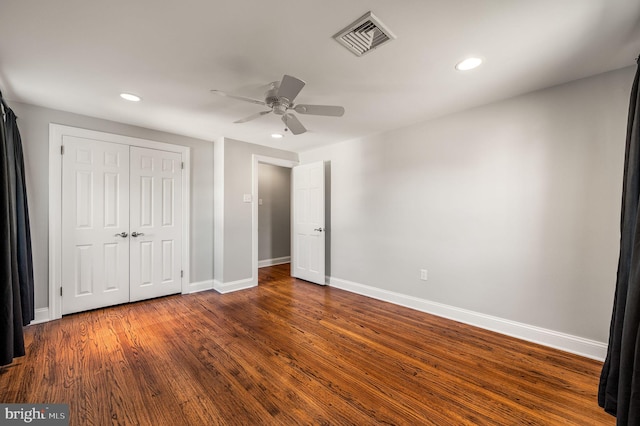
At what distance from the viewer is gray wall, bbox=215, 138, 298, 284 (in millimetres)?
4094

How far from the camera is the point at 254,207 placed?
14.6 ft

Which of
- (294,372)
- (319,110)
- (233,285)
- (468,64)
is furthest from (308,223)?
(468,64)

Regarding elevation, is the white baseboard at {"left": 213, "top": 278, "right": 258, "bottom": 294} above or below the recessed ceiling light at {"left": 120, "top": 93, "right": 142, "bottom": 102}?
below

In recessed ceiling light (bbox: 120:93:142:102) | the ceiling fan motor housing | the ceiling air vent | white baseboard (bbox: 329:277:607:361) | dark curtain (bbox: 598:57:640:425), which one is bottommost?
white baseboard (bbox: 329:277:607:361)

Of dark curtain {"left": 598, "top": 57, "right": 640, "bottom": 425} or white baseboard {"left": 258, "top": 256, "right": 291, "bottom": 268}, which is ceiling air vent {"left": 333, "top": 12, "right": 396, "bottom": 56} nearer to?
dark curtain {"left": 598, "top": 57, "right": 640, "bottom": 425}

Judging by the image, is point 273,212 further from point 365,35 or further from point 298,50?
point 365,35

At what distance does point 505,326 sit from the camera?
2.70m

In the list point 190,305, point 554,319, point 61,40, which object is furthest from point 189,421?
point 554,319

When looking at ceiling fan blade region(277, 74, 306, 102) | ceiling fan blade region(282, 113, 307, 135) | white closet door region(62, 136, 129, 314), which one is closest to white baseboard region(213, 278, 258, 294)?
white closet door region(62, 136, 129, 314)

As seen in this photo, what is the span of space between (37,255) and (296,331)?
301cm

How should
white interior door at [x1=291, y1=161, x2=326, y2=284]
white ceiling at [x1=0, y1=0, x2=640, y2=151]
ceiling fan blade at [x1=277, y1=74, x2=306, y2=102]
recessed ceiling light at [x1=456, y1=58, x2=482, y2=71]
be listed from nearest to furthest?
1. white ceiling at [x1=0, y1=0, x2=640, y2=151]
2. ceiling fan blade at [x1=277, y1=74, x2=306, y2=102]
3. recessed ceiling light at [x1=456, y1=58, x2=482, y2=71]
4. white interior door at [x1=291, y1=161, x2=326, y2=284]

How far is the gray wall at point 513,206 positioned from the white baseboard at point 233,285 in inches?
76.8

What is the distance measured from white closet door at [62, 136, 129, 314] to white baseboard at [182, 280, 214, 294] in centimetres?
79

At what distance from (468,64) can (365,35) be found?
36.9 inches
